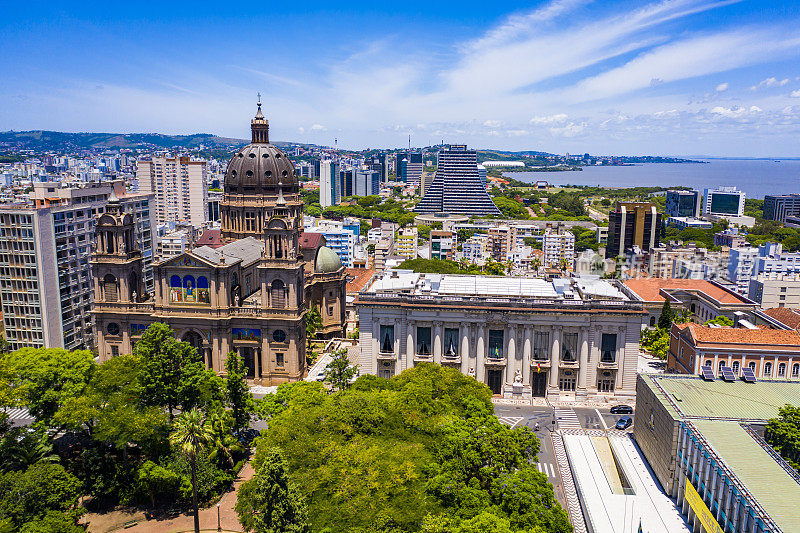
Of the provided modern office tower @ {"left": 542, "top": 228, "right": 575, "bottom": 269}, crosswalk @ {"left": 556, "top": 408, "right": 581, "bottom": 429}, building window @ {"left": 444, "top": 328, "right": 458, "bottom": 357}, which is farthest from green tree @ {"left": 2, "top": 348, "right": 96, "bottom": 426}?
modern office tower @ {"left": 542, "top": 228, "right": 575, "bottom": 269}

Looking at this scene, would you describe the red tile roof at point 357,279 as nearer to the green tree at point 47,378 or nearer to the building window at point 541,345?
the building window at point 541,345

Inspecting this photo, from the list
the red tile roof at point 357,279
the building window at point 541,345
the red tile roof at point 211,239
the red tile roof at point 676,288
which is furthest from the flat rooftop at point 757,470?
Result: the red tile roof at point 211,239

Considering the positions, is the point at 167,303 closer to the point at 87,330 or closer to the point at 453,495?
the point at 87,330

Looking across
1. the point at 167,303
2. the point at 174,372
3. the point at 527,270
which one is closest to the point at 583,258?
Answer: the point at 527,270

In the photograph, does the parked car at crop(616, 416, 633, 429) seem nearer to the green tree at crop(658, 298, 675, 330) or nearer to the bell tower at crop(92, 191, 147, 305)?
the green tree at crop(658, 298, 675, 330)

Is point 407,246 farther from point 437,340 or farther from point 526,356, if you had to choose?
point 526,356

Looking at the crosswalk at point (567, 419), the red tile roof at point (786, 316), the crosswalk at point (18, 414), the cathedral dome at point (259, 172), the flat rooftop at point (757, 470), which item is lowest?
the crosswalk at point (18, 414)
